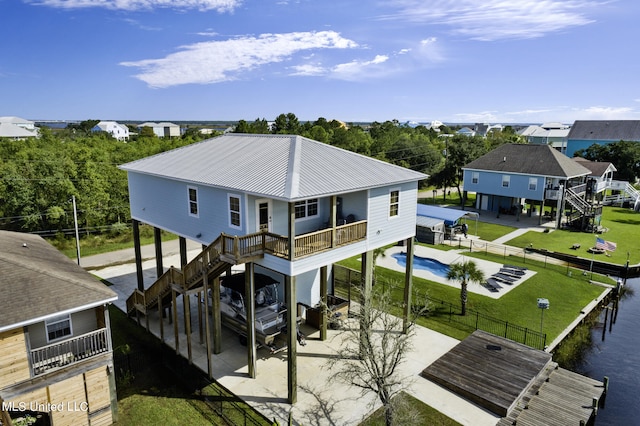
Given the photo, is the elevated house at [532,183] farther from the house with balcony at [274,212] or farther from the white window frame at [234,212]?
the white window frame at [234,212]

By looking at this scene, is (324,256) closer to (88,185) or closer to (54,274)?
(54,274)

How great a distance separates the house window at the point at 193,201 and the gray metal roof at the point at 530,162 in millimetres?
37150

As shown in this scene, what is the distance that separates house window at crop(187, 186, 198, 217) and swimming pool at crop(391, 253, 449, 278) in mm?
15820

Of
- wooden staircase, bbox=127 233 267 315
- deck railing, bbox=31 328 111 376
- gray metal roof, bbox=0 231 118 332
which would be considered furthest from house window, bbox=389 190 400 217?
deck railing, bbox=31 328 111 376

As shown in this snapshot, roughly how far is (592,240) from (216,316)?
3496cm

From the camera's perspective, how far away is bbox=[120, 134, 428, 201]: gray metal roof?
15312 millimetres

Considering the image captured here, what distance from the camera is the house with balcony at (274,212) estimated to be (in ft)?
49.9

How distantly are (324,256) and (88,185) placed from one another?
98.7 feet

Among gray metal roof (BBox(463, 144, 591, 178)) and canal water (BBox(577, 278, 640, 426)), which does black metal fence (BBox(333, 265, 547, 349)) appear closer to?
canal water (BBox(577, 278, 640, 426))

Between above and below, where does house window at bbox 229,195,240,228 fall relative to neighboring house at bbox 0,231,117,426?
above

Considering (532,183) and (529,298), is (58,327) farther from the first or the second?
(532,183)

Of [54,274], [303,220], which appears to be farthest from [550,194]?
[54,274]

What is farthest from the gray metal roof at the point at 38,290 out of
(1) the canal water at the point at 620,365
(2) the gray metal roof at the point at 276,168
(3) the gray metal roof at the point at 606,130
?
(3) the gray metal roof at the point at 606,130

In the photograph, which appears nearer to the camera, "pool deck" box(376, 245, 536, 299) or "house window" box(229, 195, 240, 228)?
"house window" box(229, 195, 240, 228)
